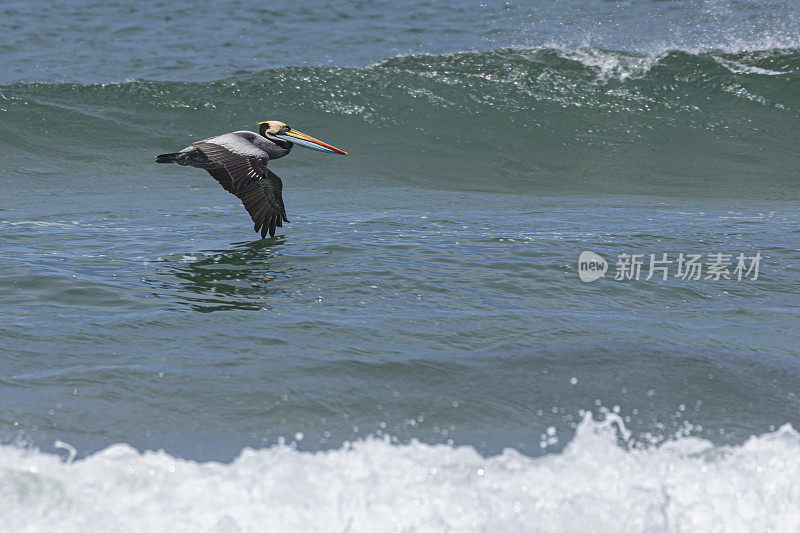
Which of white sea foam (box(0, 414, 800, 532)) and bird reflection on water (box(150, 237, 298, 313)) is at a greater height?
bird reflection on water (box(150, 237, 298, 313))

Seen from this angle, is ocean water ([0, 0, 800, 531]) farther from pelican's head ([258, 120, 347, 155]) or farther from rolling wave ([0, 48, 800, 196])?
pelican's head ([258, 120, 347, 155])

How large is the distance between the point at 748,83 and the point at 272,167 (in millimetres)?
7009

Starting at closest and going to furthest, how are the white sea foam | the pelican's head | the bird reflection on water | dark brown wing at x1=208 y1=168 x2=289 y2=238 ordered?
the white sea foam, the bird reflection on water, dark brown wing at x1=208 y1=168 x2=289 y2=238, the pelican's head

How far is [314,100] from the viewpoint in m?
12.4

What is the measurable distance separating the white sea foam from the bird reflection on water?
195 cm

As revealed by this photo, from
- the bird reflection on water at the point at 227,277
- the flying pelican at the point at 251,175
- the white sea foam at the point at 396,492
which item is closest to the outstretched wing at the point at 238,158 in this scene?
the flying pelican at the point at 251,175

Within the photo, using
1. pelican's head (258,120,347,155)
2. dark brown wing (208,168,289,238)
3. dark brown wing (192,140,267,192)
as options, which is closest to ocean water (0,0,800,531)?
dark brown wing (208,168,289,238)

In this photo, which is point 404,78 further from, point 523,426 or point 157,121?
point 523,426

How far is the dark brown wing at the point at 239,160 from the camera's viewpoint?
6.13 meters

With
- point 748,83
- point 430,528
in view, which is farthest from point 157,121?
point 430,528

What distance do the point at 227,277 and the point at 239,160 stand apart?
97cm

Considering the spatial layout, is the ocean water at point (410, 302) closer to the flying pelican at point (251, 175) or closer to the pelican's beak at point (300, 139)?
the flying pelican at point (251, 175)

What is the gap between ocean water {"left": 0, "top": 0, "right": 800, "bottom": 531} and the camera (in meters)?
2.97

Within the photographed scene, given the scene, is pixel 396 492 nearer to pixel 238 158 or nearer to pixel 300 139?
pixel 238 158
